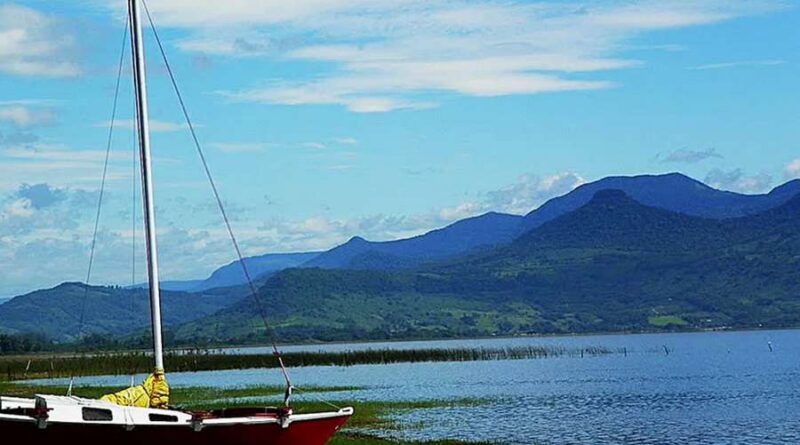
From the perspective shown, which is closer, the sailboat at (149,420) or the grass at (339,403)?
the sailboat at (149,420)

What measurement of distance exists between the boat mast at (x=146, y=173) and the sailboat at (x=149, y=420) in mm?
25

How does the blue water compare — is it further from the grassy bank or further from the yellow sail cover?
the yellow sail cover

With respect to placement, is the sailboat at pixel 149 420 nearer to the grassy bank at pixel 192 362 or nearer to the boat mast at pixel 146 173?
the boat mast at pixel 146 173

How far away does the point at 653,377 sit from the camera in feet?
387

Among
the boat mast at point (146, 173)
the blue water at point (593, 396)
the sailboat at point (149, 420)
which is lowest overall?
the blue water at point (593, 396)

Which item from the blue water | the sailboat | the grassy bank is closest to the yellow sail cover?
the sailboat

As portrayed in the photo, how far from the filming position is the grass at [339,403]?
1905 inches

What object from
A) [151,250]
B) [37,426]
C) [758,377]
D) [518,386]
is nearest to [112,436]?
[37,426]

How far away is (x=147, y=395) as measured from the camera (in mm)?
32812

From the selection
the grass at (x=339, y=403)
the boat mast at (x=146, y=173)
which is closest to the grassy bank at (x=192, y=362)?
the grass at (x=339, y=403)

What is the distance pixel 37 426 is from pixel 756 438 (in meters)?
37.3

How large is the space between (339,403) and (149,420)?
45.2 metres

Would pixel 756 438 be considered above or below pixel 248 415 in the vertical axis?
below

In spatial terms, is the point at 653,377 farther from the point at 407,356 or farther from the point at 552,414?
the point at 552,414
